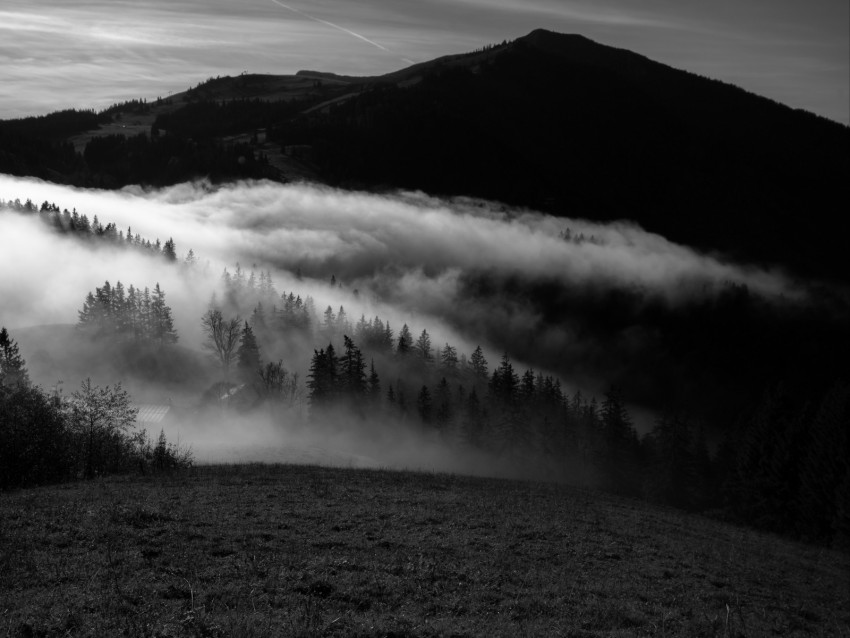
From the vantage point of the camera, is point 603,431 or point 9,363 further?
point 603,431

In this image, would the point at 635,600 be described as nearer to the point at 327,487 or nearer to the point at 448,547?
the point at 448,547

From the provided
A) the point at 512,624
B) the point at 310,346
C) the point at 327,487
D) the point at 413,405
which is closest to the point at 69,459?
the point at 327,487

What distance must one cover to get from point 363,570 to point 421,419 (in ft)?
328

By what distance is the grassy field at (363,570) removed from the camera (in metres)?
18.3

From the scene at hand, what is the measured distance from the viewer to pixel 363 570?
76.9 ft

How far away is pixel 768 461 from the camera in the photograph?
3152 inches

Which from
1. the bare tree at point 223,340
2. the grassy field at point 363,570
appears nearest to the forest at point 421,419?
the bare tree at point 223,340

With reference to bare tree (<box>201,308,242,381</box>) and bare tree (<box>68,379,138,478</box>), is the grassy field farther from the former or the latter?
bare tree (<box>201,308,242,381</box>)

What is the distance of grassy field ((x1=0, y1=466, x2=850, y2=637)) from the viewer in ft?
60.1

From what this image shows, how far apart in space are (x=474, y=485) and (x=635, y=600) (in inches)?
1135

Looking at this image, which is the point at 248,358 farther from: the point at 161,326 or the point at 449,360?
the point at 449,360

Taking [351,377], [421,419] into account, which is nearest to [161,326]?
Answer: [351,377]

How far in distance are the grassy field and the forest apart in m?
15.1

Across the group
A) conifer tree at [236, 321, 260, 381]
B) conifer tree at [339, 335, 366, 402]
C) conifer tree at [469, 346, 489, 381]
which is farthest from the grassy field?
conifer tree at [469, 346, 489, 381]
